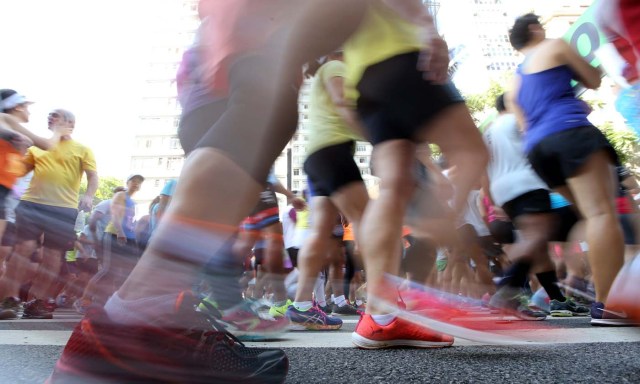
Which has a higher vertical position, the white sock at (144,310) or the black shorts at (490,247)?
the white sock at (144,310)

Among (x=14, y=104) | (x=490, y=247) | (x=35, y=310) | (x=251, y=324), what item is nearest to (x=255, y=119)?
(x=251, y=324)

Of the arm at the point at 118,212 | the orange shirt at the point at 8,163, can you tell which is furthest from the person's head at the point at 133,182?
the orange shirt at the point at 8,163

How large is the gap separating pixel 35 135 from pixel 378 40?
3.23 m

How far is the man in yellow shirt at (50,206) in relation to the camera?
387cm

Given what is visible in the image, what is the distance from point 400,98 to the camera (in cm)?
164

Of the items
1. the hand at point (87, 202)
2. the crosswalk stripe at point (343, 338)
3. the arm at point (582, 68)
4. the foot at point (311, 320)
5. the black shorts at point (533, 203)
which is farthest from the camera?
the hand at point (87, 202)

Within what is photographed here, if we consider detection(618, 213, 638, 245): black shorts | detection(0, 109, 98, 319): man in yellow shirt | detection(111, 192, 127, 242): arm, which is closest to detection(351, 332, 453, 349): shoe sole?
detection(618, 213, 638, 245): black shorts

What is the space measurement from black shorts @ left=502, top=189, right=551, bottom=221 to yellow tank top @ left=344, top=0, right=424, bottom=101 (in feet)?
5.42

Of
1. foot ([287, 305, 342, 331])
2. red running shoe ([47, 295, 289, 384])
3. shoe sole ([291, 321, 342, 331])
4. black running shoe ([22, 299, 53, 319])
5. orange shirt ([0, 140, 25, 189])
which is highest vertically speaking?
orange shirt ([0, 140, 25, 189])

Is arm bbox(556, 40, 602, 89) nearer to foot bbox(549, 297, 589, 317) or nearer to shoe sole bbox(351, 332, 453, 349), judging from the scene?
shoe sole bbox(351, 332, 453, 349)

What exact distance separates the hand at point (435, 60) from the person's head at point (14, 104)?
11.5 feet

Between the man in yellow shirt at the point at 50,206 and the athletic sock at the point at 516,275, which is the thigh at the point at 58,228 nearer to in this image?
the man in yellow shirt at the point at 50,206

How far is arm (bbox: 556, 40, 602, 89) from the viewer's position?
2385 millimetres

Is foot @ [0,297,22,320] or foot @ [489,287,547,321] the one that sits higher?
foot @ [489,287,547,321]
